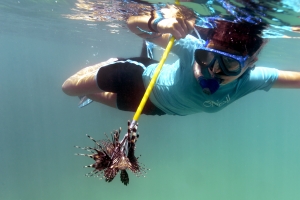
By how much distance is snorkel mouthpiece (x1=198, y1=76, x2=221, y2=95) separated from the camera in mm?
4531

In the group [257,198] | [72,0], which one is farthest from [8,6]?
[257,198]

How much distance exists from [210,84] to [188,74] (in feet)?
1.78

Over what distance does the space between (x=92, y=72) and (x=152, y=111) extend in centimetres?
149

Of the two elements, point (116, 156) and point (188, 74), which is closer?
point (116, 156)

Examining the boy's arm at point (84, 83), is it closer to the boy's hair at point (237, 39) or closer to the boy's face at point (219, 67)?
the boy's hair at point (237, 39)

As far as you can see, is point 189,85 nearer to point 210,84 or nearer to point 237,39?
point 210,84

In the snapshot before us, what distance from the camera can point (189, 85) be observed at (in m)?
4.92

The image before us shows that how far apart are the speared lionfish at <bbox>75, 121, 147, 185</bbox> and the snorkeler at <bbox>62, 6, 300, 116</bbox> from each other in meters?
2.22

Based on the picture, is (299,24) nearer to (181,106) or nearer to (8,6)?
(181,106)

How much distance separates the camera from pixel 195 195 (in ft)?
103

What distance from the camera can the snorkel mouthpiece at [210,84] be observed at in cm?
453

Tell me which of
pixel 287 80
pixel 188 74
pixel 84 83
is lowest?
pixel 84 83

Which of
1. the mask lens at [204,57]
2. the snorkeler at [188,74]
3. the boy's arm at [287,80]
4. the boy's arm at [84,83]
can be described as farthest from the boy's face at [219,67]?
the boy's arm at [84,83]

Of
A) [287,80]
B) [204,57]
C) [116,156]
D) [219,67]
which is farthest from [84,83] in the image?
[287,80]
